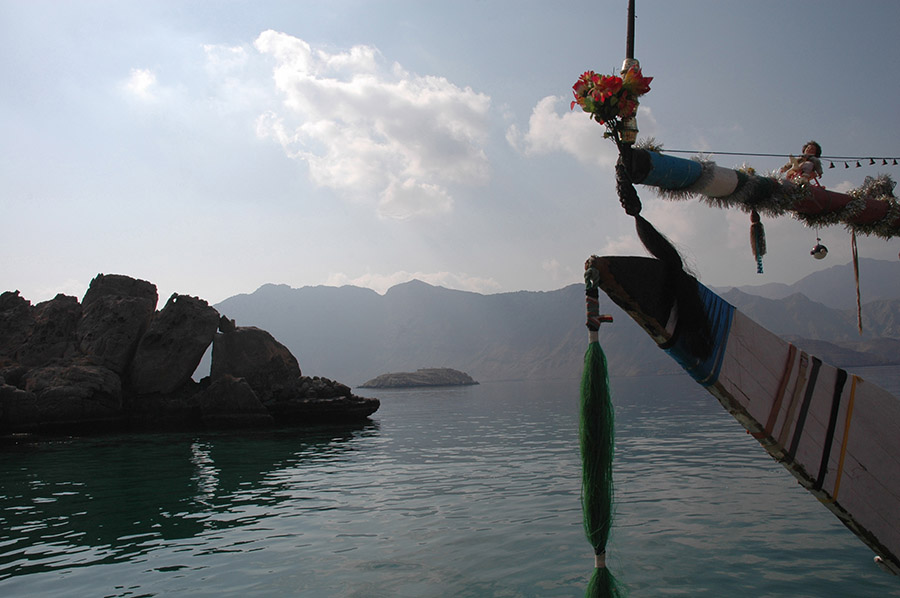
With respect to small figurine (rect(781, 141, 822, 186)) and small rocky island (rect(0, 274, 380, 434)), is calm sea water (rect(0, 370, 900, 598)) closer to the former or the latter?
small figurine (rect(781, 141, 822, 186))

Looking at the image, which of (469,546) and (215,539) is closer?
(469,546)

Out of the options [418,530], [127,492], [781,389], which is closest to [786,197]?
[781,389]

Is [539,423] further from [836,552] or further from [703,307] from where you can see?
[703,307]

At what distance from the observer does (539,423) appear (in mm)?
37625

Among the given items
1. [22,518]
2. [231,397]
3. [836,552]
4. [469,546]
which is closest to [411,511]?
[469,546]

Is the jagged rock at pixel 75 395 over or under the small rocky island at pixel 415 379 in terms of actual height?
over

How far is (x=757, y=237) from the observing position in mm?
5848

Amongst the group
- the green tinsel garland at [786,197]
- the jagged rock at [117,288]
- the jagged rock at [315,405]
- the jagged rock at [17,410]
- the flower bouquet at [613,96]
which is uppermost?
the jagged rock at [117,288]

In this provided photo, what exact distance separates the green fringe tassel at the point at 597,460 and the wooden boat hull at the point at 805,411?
0.57 meters

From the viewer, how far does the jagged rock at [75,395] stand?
34688 millimetres

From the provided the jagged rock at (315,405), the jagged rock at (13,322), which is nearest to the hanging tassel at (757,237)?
the jagged rock at (315,405)

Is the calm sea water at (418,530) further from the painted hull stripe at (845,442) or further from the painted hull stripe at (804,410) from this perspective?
the painted hull stripe at (804,410)

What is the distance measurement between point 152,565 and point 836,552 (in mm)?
10774

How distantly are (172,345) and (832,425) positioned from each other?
1862 inches
